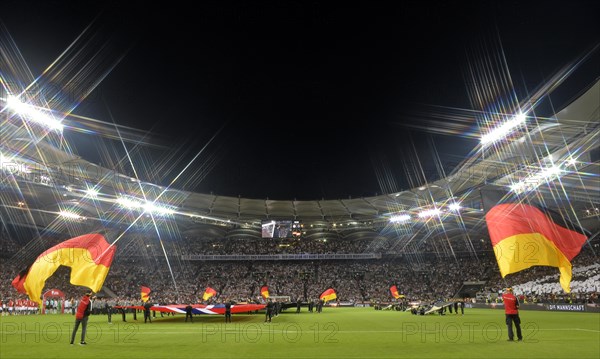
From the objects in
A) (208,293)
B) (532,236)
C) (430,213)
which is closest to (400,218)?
(430,213)

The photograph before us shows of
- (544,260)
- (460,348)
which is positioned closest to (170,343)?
(460,348)

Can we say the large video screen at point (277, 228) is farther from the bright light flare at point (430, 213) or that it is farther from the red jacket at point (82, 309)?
the red jacket at point (82, 309)

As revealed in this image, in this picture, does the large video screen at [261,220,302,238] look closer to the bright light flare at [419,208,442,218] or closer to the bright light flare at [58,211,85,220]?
the bright light flare at [419,208,442,218]

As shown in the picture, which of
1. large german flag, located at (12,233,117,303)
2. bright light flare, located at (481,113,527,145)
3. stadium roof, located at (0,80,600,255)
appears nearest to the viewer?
Result: large german flag, located at (12,233,117,303)

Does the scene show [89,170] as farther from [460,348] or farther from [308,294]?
[460,348]

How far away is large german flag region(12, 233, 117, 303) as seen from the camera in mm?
19547

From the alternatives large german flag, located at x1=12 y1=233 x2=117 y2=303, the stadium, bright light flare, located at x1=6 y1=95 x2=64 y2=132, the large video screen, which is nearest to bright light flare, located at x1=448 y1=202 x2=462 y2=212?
the stadium

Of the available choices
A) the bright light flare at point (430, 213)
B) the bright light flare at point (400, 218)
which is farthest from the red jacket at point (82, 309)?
the bright light flare at point (400, 218)

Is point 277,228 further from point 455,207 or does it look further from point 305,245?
point 455,207

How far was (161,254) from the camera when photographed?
247ft

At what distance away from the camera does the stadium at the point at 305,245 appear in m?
16.0

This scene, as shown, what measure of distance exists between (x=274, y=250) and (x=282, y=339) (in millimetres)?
65121

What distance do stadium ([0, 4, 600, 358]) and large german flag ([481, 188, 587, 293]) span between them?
0.06m

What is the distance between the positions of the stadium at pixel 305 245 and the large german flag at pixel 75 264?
0.24 ft
